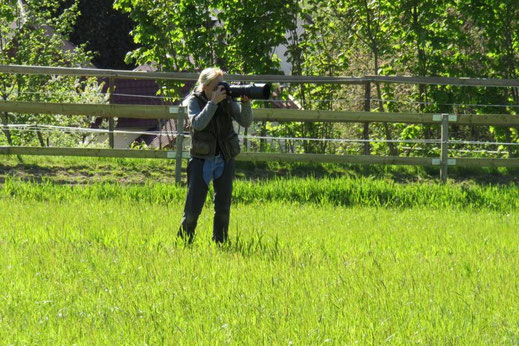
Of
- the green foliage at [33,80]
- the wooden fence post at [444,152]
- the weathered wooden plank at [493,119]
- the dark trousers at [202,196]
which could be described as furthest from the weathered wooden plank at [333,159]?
the dark trousers at [202,196]

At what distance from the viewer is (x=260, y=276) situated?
6.73m

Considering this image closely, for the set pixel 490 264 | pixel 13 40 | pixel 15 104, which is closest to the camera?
pixel 490 264

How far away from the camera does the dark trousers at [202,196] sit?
7.98 m

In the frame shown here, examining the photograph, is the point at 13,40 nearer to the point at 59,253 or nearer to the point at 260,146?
the point at 260,146

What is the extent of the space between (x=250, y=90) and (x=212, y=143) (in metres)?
0.63

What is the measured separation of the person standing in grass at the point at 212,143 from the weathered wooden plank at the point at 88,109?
600cm

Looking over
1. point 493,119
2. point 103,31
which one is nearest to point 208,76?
point 493,119

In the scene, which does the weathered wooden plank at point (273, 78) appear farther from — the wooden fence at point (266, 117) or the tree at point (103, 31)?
the tree at point (103, 31)

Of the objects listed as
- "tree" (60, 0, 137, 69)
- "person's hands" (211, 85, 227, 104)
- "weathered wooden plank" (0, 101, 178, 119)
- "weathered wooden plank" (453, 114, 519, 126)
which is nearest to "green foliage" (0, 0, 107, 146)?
"weathered wooden plank" (0, 101, 178, 119)

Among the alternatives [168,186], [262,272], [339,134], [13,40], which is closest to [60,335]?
[262,272]

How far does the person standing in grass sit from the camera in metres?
0.06

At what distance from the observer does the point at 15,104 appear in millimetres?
14023

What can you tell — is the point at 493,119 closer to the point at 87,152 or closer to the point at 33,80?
the point at 87,152

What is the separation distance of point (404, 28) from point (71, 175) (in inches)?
254
